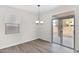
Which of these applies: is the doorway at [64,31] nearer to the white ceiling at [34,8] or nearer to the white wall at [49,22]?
the white wall at [49,22]

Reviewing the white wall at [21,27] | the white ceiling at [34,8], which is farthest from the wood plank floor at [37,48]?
the white ceiling at [34,8]

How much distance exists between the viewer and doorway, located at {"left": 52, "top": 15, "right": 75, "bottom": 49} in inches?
70.8

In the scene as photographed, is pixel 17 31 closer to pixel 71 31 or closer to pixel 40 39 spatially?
pixel 40 39

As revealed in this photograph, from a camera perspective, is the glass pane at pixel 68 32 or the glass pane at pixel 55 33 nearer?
the glass pane at pixel 68 32

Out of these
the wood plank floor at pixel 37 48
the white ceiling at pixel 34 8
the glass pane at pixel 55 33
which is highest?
the white ceiling at pixel 34 8

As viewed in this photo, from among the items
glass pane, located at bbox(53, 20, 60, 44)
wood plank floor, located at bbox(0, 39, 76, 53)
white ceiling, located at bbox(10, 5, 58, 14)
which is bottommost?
wood plank floor, located at bbox(0, 39, 76, 53)

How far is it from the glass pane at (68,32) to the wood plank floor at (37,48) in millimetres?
146

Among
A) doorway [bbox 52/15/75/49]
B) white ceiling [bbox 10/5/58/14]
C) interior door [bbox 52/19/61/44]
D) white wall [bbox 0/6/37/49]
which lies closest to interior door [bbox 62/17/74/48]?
doorway [bbox 52/15/75/49]

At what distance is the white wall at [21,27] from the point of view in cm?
182

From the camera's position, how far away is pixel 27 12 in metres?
1.93

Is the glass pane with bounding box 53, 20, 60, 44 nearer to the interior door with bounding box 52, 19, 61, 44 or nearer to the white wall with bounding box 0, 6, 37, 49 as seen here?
the interior door with bounding box 52, 19, 61, 44
